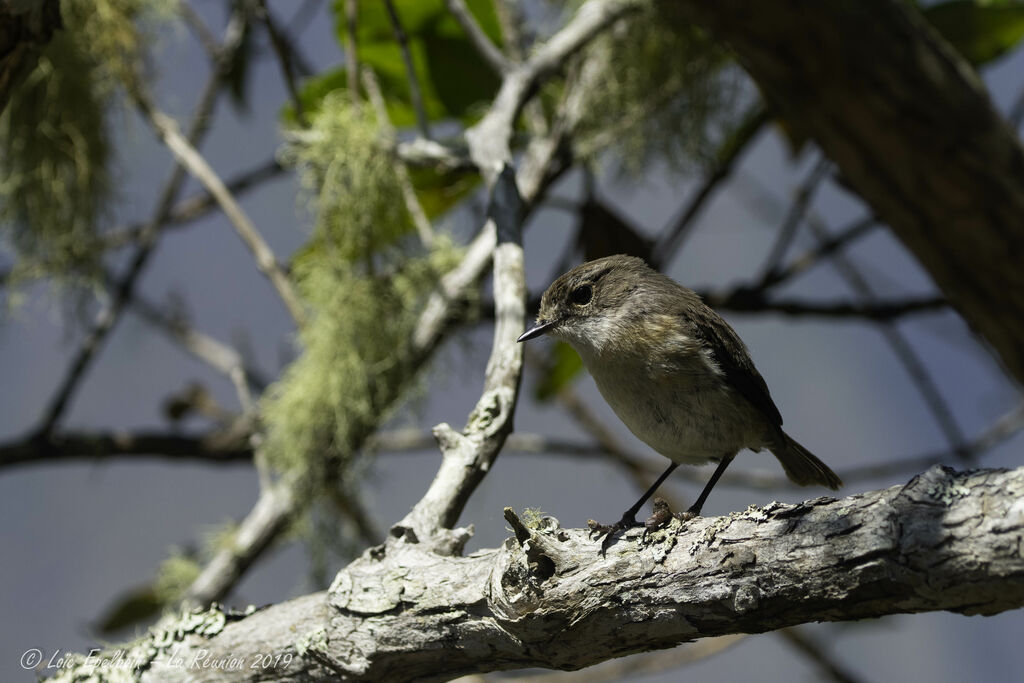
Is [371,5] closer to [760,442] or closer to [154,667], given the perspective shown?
[760,442]

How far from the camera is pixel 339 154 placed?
10.1 feet

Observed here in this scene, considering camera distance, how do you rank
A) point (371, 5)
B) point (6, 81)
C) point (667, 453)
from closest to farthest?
point (6, 81), point (667, 453), point (371, 5)

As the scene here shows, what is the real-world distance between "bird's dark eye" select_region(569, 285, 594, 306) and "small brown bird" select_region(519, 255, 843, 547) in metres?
0.03

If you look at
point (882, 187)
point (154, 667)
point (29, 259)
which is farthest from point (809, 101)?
point (29, 259)

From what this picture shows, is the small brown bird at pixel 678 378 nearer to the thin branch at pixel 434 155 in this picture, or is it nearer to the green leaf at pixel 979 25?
the thin branch at pixel 434 155

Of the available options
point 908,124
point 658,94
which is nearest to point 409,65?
point 658,94

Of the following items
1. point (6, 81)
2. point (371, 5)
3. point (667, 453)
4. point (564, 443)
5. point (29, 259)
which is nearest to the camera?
point (6, 81)

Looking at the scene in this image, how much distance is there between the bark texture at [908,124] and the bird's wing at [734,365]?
3.44ft

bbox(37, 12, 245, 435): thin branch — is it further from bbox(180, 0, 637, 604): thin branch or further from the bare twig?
the bare twig

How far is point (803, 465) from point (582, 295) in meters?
0.78

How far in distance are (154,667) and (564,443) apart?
249cm

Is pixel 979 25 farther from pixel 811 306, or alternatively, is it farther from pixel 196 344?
pixel 196 344

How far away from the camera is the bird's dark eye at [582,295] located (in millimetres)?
2673

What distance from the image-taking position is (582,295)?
8.82ft
